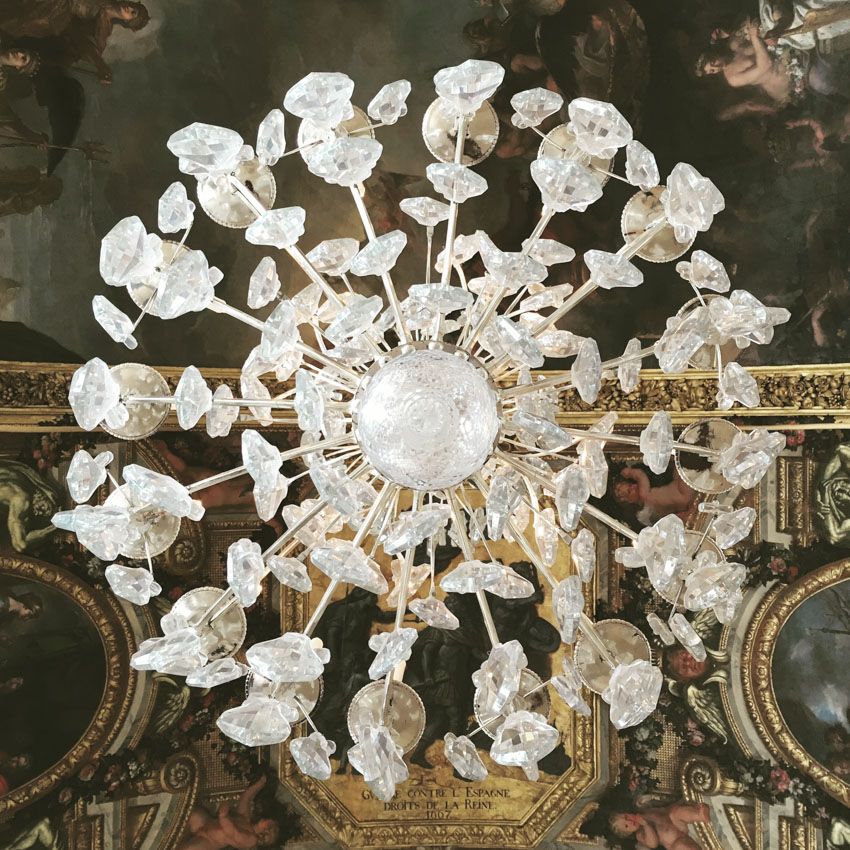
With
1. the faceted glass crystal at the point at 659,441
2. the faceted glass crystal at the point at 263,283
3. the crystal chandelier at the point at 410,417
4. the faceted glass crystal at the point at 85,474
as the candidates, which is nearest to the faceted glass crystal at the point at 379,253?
the crystal chandelier at the point at 410,417

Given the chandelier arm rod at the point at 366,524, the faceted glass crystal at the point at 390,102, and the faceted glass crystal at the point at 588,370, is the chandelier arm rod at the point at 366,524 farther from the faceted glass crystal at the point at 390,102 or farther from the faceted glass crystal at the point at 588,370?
the faceted glass crystal at the point at 390,102

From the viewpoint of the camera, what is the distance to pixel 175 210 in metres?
2.33

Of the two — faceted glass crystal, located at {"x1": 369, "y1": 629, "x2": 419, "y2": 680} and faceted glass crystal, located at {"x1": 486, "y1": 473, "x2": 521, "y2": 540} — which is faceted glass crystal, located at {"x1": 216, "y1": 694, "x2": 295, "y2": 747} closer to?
faceted glass crystal, located at {"x1": 369, "y1": 629, "x2": 419, "y2": 680}

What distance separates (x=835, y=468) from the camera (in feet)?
17.0

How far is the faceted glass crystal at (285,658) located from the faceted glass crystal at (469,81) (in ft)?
5.25

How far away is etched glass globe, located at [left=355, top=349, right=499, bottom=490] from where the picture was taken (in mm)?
2451

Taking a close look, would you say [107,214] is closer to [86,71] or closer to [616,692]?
[86,71]

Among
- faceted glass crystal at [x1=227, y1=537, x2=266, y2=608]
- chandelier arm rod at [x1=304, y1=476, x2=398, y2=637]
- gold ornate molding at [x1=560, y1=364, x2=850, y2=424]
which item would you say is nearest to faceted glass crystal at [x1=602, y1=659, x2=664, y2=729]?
chandelier arm rod at [x1=304, y1=476, x2=398, y2=637]

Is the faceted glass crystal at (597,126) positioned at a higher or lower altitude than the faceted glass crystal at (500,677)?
higher

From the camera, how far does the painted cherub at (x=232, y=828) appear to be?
516cm

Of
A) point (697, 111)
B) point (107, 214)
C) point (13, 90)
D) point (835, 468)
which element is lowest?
point (835, 468)

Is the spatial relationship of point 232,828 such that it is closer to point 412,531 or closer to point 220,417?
point 220,417

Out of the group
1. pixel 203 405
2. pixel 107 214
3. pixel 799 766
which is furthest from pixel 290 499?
pixel 799 766

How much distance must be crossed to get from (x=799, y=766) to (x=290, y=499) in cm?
354
